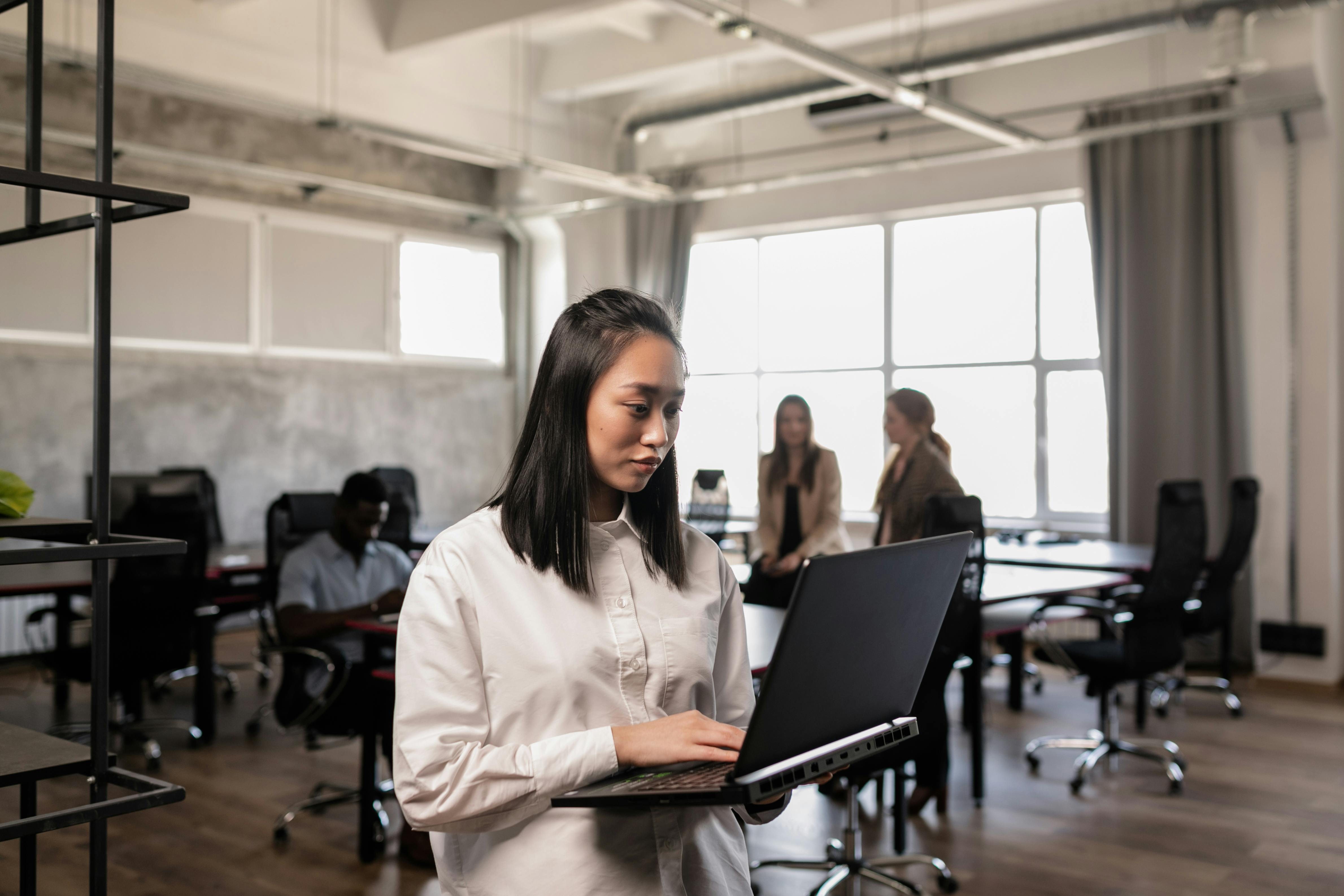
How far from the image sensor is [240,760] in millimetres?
5000

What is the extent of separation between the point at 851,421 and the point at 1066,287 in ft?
6.48

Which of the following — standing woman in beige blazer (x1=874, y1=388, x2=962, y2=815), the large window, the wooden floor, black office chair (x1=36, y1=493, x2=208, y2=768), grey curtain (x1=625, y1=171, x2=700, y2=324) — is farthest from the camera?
grey curtain (x1=625, y1=171, x2=700, y2=324)

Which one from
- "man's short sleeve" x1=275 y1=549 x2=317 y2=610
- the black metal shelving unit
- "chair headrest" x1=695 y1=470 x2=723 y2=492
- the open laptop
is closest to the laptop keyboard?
the open laptop

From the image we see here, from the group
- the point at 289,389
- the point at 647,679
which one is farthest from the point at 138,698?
the point at 647,679

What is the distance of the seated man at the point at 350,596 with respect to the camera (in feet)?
12.8

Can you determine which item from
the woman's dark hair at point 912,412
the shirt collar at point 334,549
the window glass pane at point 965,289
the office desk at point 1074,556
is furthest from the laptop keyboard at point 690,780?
the window glass pane at point 965,289

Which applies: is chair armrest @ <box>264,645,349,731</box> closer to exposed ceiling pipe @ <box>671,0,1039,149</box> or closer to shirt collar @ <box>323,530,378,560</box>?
shirt collar @ <box>323,530,378,560</box>

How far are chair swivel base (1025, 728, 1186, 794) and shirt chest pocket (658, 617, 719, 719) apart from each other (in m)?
3.62

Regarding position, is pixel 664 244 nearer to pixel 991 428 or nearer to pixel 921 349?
pixel 921 349

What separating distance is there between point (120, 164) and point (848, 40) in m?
5.00

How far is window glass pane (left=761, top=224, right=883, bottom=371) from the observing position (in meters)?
8.98

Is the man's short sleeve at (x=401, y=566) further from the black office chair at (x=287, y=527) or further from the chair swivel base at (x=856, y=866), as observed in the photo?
the chair swivel base at (x=856, y=866)

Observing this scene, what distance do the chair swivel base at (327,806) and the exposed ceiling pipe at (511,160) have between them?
3.85 metres

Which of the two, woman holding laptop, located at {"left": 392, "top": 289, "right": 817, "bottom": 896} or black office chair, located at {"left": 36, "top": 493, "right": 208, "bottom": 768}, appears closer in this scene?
woman holding laptop, located at {"left": 392, "top": 289, "right": 817, "bottom": 896}
